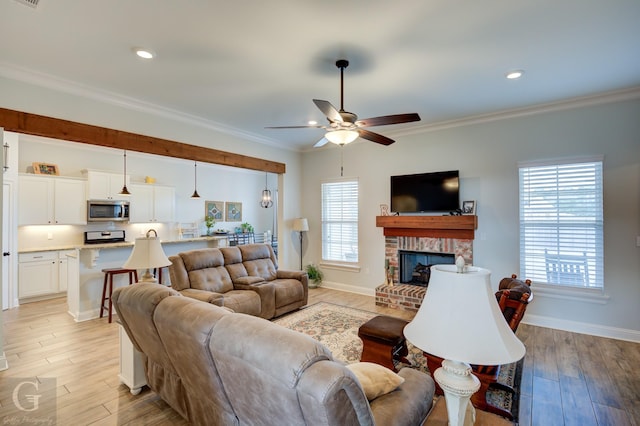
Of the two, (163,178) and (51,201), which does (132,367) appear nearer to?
(51,201)

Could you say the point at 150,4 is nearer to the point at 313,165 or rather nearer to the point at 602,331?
the point at 313,165

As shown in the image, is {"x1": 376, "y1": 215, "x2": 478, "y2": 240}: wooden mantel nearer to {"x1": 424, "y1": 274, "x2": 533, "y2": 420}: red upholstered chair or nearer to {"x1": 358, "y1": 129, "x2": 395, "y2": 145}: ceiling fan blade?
{"x1": 358, "y1": 129, "x2": 395, "y2": 145}: ceiling fan blade

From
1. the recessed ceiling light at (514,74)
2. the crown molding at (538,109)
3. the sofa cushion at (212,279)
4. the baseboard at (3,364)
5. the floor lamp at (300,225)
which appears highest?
the recessed ceiling light at (514,74)

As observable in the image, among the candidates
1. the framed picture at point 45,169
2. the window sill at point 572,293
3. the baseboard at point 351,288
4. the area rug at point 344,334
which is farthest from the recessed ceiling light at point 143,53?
the window sill at point 572,293

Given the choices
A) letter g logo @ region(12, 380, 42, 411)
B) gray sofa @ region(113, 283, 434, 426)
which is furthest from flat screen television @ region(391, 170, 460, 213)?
letter g logo @ region(12, 380, 42, 411)

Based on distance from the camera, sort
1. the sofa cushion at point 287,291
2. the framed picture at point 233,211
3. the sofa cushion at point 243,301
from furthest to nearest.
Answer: the framed picture at point 233,211 < the sofa cushion at point 287,291 < the sofa cushion at point 243,301

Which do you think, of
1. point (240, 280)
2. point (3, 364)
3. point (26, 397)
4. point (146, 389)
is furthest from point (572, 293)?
point (3, 364)

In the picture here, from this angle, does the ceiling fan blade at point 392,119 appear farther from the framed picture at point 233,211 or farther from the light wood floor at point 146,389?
the framed picture at point 233,211

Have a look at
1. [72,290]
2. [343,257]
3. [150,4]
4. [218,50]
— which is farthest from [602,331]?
[72,290]

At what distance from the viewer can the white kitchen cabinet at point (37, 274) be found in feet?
17.7

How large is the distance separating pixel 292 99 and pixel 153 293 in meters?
2.90

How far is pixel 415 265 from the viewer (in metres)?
5.43

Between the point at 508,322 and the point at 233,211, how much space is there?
27.2 feet

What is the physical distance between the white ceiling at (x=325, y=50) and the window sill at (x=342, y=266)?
3076mm
